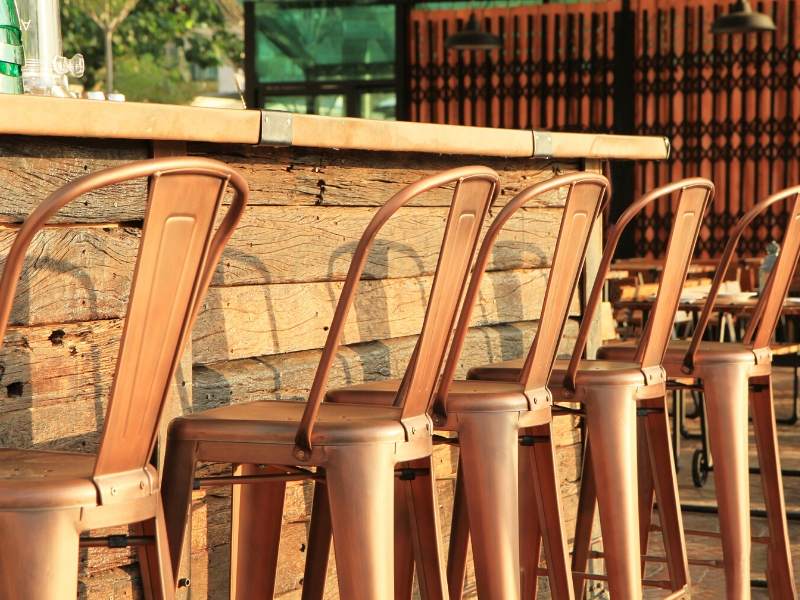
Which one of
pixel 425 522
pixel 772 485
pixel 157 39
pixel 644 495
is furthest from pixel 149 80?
pixel 425 522

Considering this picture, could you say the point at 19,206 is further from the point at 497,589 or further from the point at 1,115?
the point at 497,589

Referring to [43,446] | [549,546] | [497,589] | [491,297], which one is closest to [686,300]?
[491,297]

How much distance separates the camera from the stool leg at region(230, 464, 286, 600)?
2252mm

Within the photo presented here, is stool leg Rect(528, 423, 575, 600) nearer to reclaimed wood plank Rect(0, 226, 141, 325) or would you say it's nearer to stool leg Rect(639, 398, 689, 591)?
stool leg Rect(639, 398, 689, 591)

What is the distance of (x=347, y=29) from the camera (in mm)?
11125

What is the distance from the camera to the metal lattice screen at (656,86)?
10.0m

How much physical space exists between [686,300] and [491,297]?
7.51 feet

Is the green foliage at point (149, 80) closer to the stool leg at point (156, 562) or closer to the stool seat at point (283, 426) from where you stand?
the stool seat at point (283, 426)

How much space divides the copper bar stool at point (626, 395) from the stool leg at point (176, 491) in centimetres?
74

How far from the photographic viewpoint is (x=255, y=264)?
8.23 ft

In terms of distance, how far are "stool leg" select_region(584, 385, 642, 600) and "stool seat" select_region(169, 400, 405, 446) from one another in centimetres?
68

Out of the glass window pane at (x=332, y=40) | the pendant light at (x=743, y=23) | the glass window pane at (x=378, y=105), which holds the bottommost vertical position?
the glass window pane at (x=378, y=105)

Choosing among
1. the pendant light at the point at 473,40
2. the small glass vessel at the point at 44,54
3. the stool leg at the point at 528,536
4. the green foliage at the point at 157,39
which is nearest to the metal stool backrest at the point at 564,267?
the stool leg at the point at 528,536

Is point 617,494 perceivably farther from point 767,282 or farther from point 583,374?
point 767,282
